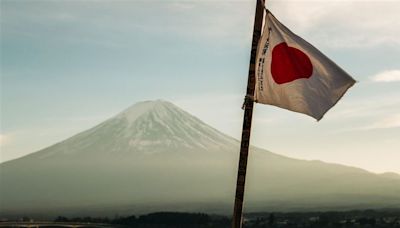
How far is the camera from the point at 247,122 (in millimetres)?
17000

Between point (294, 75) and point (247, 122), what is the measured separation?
1.82 m

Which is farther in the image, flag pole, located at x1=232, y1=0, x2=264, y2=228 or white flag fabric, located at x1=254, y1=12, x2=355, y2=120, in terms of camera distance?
white flag fabric, located at x1=254, y1=12, x2=355, y2=120

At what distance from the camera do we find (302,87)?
58.3ft

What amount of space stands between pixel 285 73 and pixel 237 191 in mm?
3077

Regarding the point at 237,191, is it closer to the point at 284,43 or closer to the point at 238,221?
the point at 238,221

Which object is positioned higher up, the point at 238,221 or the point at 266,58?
the point at 266,58

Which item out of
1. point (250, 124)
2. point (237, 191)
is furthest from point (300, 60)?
point (237, 191)

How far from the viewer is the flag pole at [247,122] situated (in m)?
16.9

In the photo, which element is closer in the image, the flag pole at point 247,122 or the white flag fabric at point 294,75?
the flag pole at point 247,122

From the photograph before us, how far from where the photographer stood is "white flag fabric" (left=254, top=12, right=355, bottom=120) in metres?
17.6

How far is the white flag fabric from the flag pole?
6.2 inches

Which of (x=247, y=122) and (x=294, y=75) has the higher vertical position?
(x=294, y=75)

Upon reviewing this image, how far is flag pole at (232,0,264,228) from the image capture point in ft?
55.3

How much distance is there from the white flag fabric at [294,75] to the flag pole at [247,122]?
0.16 metres
